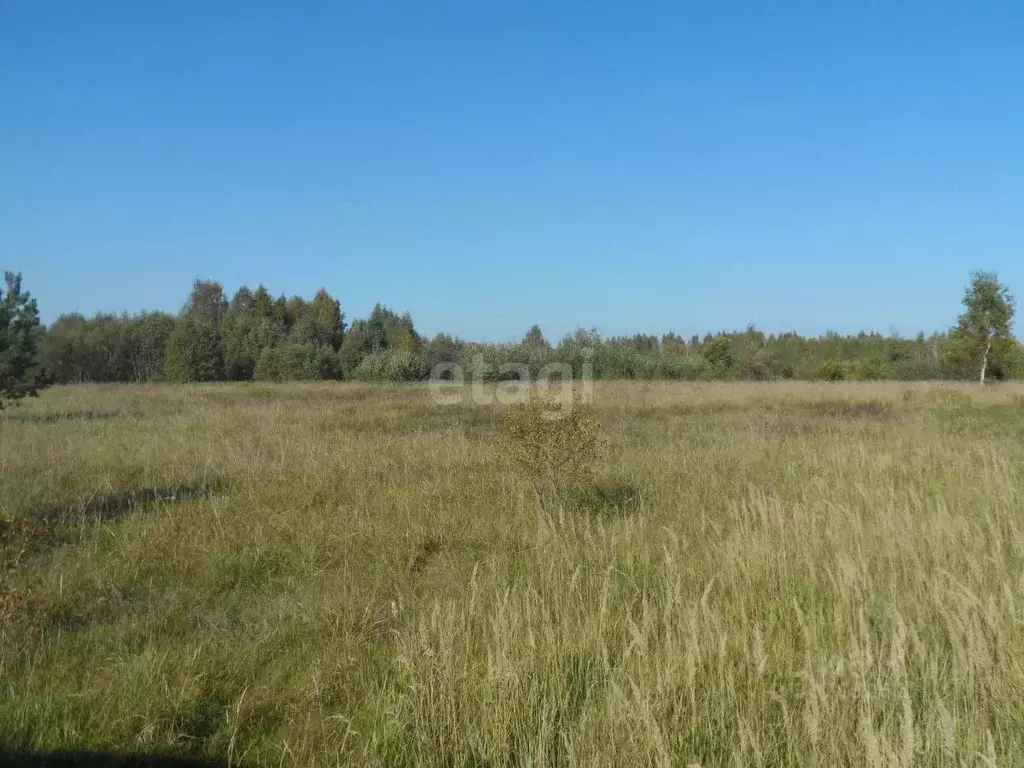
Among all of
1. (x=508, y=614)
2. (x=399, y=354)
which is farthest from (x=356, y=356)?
(x=508, y=614)

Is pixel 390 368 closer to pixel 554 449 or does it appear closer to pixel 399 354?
pixel 399 354

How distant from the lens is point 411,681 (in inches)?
98.7

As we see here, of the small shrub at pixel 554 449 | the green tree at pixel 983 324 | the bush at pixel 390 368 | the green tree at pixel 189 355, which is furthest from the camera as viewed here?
the green tree at pixel 189 355

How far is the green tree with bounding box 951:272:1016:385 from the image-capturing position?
27.0m

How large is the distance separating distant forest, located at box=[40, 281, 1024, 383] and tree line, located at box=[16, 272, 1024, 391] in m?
0.08

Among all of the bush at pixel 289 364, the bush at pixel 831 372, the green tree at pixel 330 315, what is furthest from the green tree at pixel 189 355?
the bush at pixel 831 372

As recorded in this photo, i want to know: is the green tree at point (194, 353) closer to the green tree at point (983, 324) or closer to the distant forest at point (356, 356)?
the distant forest at point (356, 356)

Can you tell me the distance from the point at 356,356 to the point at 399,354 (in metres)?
10.2

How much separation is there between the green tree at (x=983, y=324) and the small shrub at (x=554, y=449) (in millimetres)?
28526

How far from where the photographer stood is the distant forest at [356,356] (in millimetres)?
36625

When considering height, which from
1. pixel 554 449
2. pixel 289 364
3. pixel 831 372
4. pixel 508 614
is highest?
pixel 289 364

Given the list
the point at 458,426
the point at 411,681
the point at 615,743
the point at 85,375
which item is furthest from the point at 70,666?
the point at 85,375

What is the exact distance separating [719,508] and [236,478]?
16.6ft

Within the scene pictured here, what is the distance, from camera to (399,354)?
127 feet
